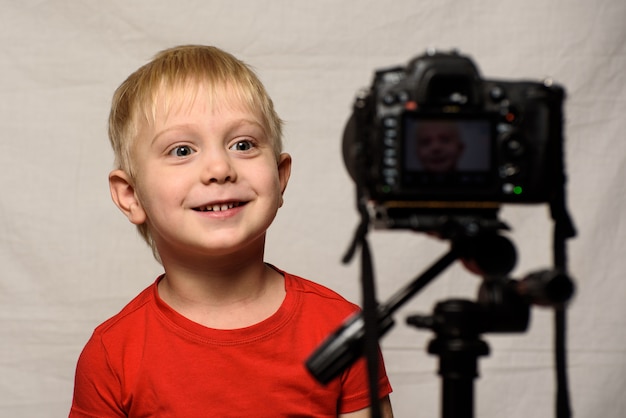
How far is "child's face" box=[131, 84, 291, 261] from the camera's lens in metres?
1.20

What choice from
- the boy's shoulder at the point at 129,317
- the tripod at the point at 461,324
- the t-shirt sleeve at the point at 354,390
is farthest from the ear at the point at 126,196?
the tripod at the point at 461,324

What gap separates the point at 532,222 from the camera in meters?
1.79

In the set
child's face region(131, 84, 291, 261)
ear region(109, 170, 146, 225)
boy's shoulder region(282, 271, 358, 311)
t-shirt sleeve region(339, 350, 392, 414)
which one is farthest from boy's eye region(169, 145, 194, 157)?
t-shirt sleeve region(339, 350, 392, 414)

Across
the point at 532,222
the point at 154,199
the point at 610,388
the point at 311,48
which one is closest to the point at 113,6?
the point at 311,48

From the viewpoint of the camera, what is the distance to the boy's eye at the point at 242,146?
4.09ft

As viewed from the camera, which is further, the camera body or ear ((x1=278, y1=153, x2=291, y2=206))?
ear ((x1=278, y1=153, x2=291, y2=206))

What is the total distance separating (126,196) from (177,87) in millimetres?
185

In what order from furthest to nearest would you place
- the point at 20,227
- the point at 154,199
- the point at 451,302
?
the point at 20,227 → the point at 154,199 → the point at 451,302

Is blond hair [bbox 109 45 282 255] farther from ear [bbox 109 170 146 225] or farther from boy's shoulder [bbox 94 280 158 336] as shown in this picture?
boy's shoulder [bbox 94 280 158 336]

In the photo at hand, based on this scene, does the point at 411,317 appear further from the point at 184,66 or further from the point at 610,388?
the point at 610,388

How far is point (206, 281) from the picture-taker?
1289 millimetres

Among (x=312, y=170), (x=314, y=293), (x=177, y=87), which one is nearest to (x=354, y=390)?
(x=314, y=293)

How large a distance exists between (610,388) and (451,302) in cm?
107

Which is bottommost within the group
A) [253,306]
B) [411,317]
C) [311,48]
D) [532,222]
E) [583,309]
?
[411,317]
